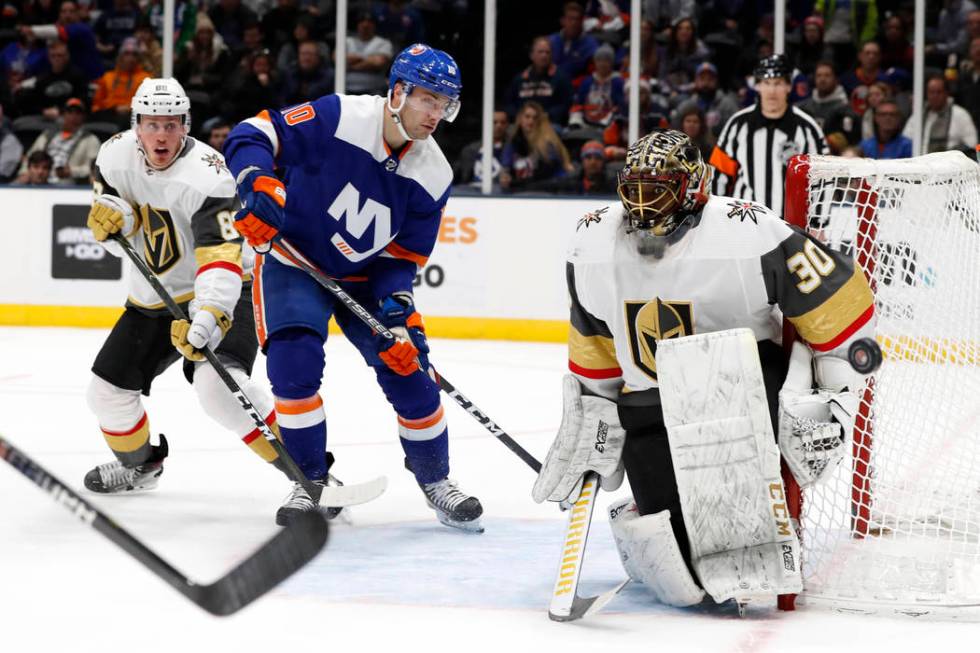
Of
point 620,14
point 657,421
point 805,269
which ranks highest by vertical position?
point 620,14

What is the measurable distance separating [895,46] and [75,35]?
4.44 meters

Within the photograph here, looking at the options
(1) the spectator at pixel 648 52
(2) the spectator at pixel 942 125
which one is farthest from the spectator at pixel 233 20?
(2) the spectator at pixel 942 125

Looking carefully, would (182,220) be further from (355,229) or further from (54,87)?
(54,87)

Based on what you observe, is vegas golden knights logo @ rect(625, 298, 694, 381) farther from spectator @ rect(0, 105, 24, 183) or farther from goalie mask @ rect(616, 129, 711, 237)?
spectator @ rect(0, 105, 24, 183)

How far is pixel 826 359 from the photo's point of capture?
2379mm

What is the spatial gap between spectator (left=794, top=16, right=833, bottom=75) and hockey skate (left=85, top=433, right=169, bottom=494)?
4409 millimetres

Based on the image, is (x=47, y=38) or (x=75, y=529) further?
(x=47, y=38)

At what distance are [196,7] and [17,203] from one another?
4.83 feet

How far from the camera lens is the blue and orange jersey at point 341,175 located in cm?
308

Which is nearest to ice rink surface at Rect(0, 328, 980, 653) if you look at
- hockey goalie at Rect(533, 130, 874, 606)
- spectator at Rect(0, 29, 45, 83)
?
hockey goalie at Rect(533, 130, 874, 606)

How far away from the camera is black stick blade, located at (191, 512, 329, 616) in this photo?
6.53ft

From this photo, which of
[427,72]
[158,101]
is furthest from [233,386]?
[427,72]

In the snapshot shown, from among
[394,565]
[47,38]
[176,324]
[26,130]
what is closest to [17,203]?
[26,130]

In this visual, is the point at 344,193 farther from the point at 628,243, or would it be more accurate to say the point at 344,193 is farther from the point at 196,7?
the point at 196,7
